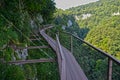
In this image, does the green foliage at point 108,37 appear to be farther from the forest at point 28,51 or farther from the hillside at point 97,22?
the forest at point 28,51

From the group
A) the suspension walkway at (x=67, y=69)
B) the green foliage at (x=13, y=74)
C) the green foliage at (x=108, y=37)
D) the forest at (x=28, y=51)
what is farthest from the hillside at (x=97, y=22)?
the suspension walkway at (x=67, y=69)

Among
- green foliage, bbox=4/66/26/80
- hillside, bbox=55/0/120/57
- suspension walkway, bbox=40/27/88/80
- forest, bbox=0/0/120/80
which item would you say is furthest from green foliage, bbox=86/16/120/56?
suspension walkway, bbox=40/27/88/80

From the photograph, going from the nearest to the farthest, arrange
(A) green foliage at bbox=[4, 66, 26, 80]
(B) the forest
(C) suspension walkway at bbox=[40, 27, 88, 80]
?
(C) suspension walkway at bbox=[40, 27, 88, 80] < (B) the forest < (A) green foliage at bbox=[4, 66, 26, 80]

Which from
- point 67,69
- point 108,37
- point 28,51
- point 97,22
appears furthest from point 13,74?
point 97,22

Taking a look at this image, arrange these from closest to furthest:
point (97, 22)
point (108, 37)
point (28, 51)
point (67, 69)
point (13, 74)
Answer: point (67, 69) → point (13, 74) → point (28, 51) → point (108, 37) → point (97, 22)

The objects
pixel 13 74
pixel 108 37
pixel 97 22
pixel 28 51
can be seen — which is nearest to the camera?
pixel 13 74

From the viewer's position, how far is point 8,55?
604 centimetres

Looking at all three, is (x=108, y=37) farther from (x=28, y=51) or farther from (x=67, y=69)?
(x=67, y=69)

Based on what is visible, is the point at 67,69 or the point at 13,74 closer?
the point at 67,69

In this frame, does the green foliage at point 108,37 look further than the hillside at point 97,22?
No

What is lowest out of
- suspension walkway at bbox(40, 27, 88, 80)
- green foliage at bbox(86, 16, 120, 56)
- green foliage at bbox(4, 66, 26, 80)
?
green foliage at bbox(86, 16, 120, 56)

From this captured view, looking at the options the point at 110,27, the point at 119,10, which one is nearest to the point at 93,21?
the point at 119,10

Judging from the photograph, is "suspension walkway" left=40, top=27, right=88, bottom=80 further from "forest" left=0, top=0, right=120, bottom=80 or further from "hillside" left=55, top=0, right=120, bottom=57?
"hillside" left=55, top=0, right=120, bottom=57

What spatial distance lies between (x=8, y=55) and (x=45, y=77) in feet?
13.2
